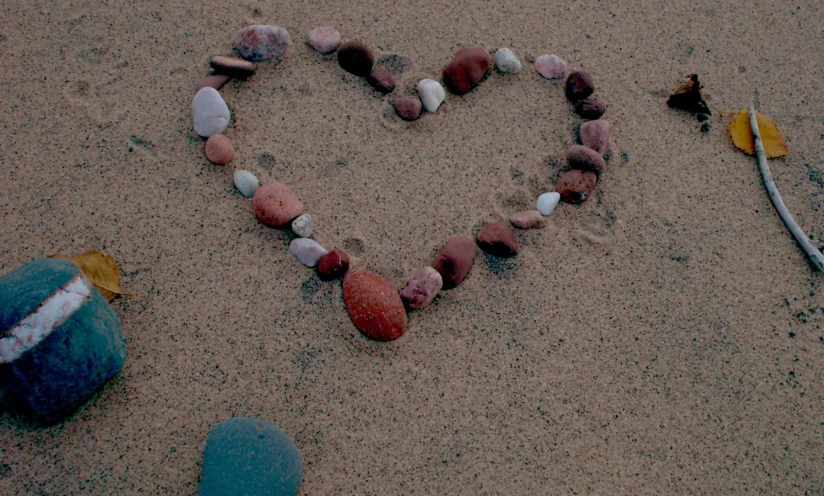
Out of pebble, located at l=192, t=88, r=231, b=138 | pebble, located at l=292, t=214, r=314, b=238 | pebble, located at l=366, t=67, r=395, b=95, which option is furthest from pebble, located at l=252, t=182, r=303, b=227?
pebble, located at l=366, t=67, r=395, b=95

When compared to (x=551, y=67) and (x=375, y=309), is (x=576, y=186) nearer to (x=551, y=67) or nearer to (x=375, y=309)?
(x=551, y=67)

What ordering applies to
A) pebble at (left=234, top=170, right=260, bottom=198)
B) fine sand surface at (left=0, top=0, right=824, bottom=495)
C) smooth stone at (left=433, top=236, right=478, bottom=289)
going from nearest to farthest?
1. fine sand surface at (left=0, top=0, right=824, bottom=495)
2. smooth stone at (left=433, top=236, right=478, bottom=289)
3. pebble at (left=234, top=170, right=260, bottom=198)

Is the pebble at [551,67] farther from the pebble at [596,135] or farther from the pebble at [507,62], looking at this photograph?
the pebble at [596,135]

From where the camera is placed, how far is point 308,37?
8.05 ft

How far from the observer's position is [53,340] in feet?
5.30

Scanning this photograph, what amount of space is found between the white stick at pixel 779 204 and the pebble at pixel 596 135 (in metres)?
0.60

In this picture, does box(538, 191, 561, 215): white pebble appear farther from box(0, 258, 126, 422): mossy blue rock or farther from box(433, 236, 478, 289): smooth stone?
box(0, 258, 126, 422): mossy blue rock

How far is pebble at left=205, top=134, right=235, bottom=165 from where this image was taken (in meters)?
2.13

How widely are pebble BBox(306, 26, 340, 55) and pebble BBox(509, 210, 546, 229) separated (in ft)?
3.37

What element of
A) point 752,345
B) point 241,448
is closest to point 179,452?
point 241,448

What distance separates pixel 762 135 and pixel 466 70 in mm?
1217

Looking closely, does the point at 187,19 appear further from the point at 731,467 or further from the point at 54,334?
the point at 731,467

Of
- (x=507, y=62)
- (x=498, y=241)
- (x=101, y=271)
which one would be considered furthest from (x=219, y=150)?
(x=507, y=62)

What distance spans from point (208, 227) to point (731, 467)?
1.83m
